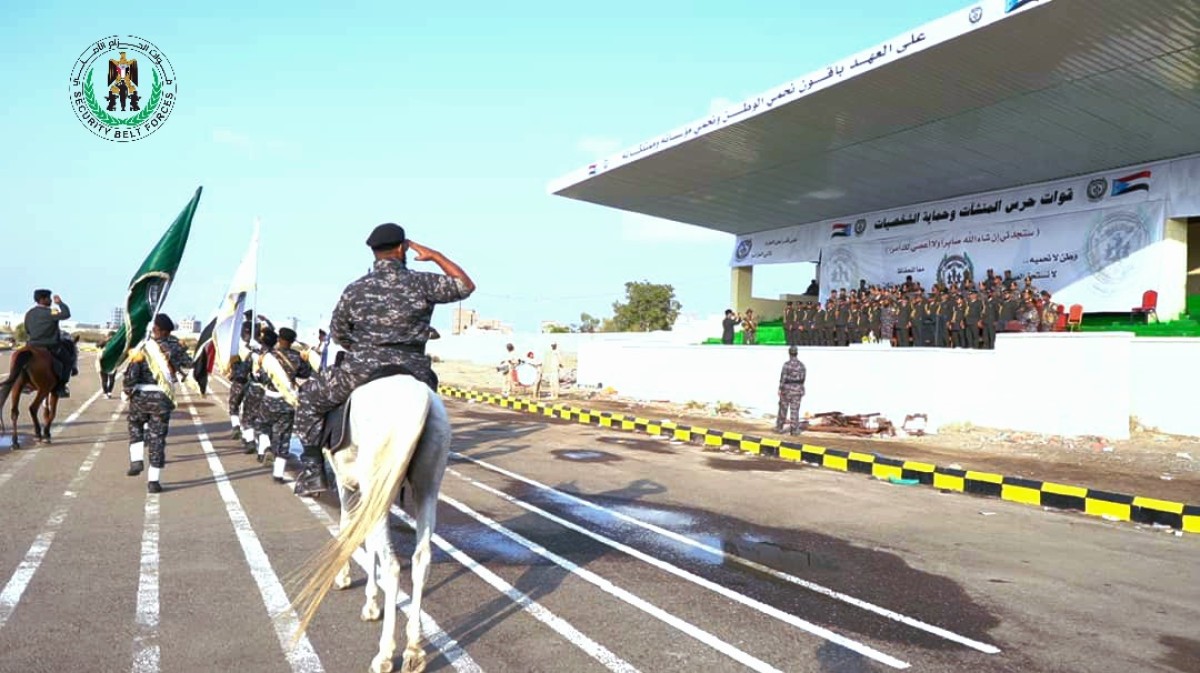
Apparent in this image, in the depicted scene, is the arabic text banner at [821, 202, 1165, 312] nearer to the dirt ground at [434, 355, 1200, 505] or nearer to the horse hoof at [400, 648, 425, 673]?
the dirt ground at [434, 355, 1200, 505]

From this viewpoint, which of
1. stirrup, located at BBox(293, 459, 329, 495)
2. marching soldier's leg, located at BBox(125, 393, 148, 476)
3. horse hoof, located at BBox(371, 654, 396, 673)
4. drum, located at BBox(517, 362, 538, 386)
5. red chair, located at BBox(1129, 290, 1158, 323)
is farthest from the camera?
drum, located at BBox(517, 362, 538, 386)

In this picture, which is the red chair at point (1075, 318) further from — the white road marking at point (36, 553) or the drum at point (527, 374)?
the white road marking at point (36, 553)

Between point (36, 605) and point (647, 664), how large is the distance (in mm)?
3542

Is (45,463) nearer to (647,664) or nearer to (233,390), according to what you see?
(233,390)

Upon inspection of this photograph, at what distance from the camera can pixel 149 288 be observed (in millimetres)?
11039

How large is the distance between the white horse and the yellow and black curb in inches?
305

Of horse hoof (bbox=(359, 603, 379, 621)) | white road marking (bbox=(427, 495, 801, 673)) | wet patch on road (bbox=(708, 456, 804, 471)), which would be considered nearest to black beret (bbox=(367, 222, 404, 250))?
horse hoof (bbox=(359, 603, 379, 621))

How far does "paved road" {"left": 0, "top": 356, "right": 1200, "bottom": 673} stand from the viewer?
4.06 m

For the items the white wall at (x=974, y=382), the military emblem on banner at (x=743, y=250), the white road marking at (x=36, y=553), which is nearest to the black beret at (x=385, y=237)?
the white road marking at (x=36, y=553)

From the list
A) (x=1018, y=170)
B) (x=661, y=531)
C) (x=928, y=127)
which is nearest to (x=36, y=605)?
(x=661, y=531)

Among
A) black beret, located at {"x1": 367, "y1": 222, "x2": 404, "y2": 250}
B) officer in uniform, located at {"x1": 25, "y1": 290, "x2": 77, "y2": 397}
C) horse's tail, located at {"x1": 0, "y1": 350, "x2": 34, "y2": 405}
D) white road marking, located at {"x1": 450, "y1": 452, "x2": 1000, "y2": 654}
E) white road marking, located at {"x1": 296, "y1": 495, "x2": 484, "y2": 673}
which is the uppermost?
black beret, located at {"x1": 367, "y1": 222, "x2": 404, "y2": 250}

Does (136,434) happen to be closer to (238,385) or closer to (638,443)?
(238,385)

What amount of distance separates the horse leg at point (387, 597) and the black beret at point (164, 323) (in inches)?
251

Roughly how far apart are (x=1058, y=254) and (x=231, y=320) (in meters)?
22.6
